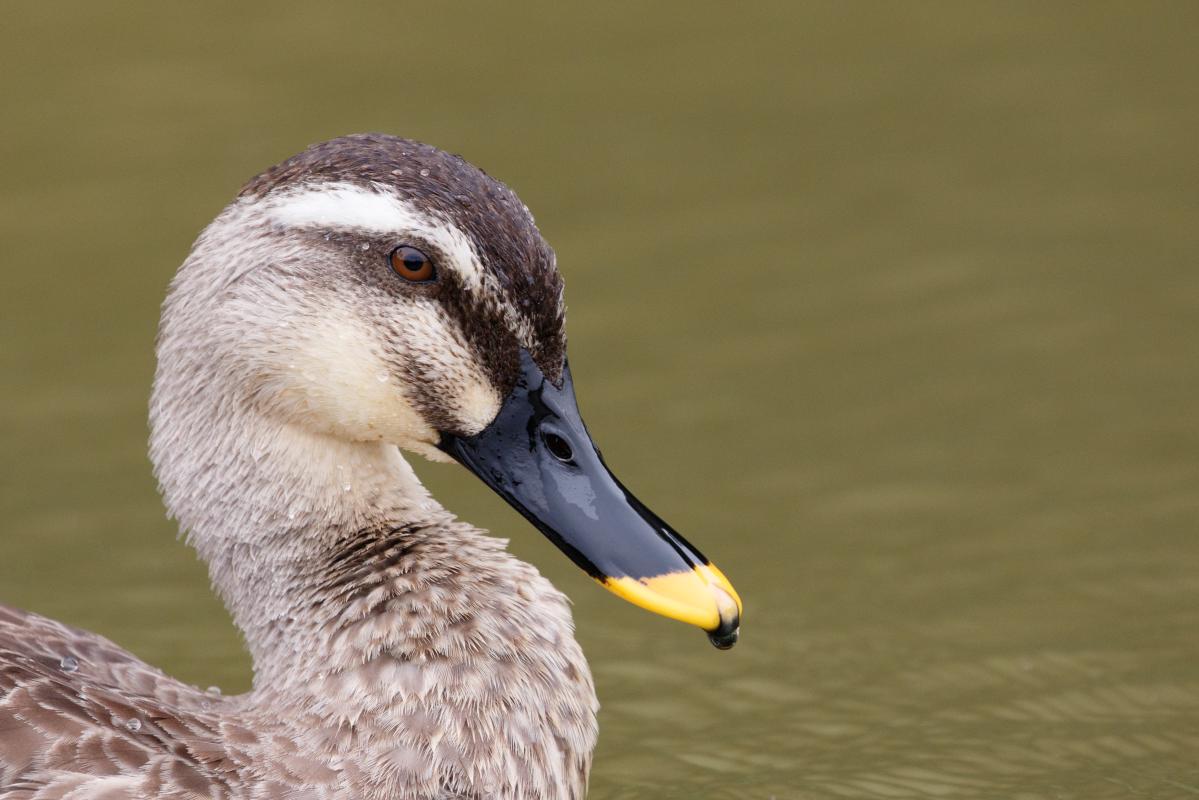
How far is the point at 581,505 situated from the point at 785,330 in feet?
11.1

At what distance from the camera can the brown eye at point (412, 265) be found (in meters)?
4.72

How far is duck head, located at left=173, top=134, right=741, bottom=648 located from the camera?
4.70m

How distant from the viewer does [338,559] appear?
5.13 metres

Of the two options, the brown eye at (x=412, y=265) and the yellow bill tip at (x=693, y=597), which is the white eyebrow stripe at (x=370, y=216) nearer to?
the brown eye at (x=412, y=265)

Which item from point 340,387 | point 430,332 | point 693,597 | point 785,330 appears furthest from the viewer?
point 785,330

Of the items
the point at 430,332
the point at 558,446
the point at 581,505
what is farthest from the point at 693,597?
the point at 430,332

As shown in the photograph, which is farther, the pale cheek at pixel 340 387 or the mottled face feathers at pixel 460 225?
the pale cheek at pixel 340 387

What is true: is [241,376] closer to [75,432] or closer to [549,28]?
[75,432]

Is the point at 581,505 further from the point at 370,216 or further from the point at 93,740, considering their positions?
the point at 93,740

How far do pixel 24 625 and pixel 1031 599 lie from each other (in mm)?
3331

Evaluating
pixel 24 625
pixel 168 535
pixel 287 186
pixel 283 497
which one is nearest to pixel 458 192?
pixel 287 186

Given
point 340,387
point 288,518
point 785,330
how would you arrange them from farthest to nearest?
point 785,330 → point 288,518 → point 340,387

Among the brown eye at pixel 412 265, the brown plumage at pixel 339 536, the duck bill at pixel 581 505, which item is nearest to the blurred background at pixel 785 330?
the brown plumage at pixel 339 536

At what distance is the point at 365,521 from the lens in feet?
16.9
